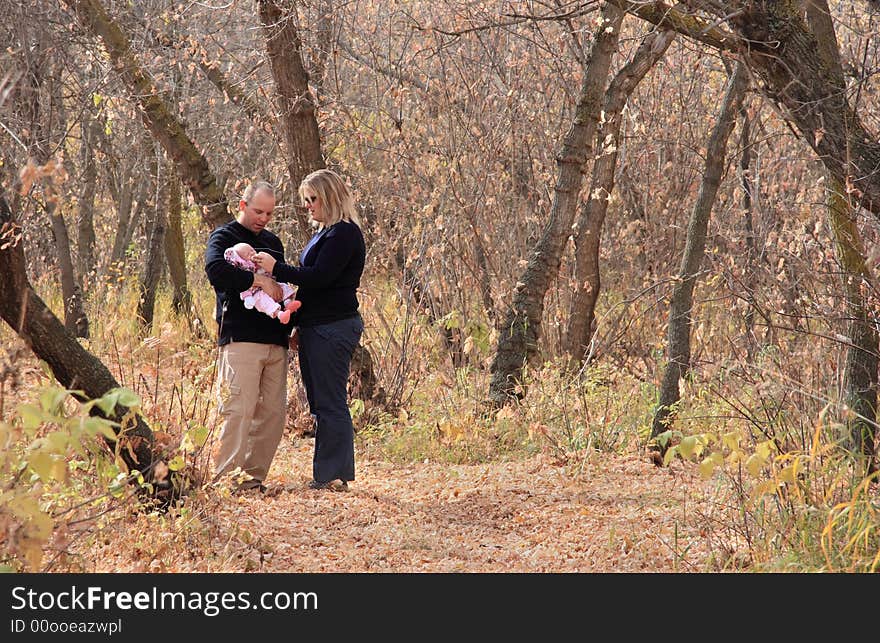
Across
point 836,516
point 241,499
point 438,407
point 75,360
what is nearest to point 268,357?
point 241,499

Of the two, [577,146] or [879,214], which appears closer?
[879,214]

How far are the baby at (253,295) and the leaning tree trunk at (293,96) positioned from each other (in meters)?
2.20

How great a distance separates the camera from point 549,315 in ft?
30.3

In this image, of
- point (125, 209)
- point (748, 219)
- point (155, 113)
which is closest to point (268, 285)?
point (155, 113)

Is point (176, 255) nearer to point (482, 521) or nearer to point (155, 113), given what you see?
point (155, 113)

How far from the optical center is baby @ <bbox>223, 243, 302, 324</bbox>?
610cm

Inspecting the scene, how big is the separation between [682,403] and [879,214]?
262 cm

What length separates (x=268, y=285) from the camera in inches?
242

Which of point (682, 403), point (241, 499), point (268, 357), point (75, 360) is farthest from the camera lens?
point (682, 403)

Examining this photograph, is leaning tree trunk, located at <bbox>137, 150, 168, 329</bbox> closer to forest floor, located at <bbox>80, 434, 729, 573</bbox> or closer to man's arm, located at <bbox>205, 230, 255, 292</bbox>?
forest floor, located at <bbox>80, 434, 729, 573</bbox>

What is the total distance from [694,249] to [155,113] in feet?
13.5

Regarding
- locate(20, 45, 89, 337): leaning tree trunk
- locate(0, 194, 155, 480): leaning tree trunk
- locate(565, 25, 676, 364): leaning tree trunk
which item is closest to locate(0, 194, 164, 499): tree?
locate(0, 194, 155, 480): leaning tree trunk

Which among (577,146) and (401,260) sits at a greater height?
(577,146)

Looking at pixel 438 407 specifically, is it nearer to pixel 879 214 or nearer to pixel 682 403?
pixel 682 403
